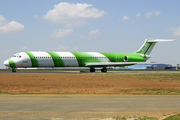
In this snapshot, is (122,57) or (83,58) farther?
(122,57)

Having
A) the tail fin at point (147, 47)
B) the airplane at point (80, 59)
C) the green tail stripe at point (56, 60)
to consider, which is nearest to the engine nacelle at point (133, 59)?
the airplane at point (80, 59)

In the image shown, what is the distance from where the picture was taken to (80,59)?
63031 millimetres

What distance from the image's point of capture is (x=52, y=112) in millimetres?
12125

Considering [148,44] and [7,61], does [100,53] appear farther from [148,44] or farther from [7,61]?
[7,61]

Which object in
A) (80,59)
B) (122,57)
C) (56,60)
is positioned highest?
(122,57)

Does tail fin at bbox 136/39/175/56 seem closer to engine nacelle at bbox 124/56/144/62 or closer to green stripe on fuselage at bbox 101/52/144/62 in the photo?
green stripe on fuselage at bbox 101/52/144/62

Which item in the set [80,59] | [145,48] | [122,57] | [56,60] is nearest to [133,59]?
[122,57]

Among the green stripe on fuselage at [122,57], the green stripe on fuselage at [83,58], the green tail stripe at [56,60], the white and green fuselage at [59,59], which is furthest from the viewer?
the green stripe on fuselage at [122,57]

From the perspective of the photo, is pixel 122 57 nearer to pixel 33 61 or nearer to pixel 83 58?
pixel 83 58

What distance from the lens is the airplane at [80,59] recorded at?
5744 cm

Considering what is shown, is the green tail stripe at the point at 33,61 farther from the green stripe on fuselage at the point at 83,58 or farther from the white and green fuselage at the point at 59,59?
the green stripe on fuselage at the point at 83,58

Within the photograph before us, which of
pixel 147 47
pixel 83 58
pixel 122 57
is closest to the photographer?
pixel 83 58

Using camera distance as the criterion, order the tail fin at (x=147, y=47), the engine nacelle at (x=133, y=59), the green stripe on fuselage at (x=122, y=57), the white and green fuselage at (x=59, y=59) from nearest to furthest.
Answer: the white and green fuselage at (x=59, y=59), the green stripe on fuselage at (x=122, y=57), the engine nacelle at (x=133, y=59), the tail fin at (x=147, y=47)

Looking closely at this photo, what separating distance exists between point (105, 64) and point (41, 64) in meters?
15.2
